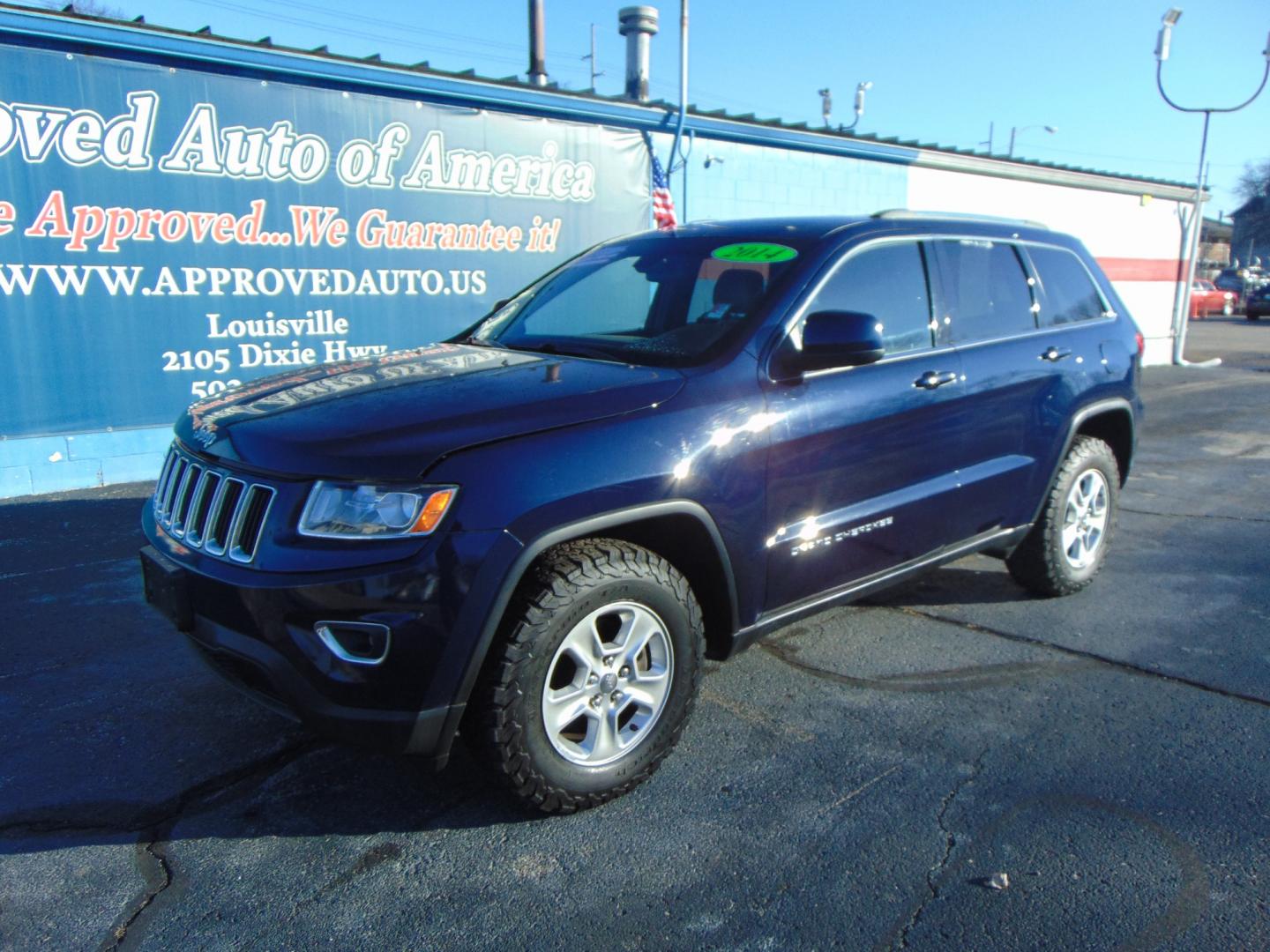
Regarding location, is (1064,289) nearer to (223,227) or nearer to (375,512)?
(375,512)

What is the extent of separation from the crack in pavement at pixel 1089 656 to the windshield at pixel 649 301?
1.99 metres

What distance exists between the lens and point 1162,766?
3.23m

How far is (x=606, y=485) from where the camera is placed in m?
2.82

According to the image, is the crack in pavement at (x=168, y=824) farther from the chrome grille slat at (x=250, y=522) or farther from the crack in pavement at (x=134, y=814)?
the chrome grille slat at (x=250, y=522)

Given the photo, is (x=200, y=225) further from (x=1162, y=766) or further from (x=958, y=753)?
(x=1162, y=766)

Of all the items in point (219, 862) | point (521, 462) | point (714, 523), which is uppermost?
point (521, 462)

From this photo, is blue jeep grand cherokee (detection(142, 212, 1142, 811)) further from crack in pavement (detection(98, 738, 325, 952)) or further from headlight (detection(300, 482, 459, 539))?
crack in pavement (detection(98, 738, 325, 952))

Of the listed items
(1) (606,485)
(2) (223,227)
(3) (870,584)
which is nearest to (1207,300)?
(2) (223,227)

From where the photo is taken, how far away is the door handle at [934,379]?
3.84 m

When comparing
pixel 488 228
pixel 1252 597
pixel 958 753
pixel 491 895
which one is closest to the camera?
pixel 491 895

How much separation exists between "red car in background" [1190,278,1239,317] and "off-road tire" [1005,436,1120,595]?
35.6 meters

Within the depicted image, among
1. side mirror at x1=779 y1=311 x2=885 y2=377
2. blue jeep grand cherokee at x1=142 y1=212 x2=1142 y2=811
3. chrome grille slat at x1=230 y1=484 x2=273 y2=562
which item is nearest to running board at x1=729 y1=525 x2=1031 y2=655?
blue jeep grand cherokee at x1=142 y1=212 x2=1142 y2=811

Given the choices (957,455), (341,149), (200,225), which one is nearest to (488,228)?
(341,149)

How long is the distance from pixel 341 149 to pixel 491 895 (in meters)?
7.41
